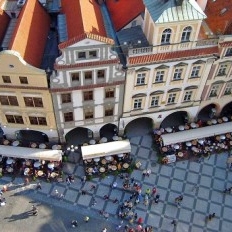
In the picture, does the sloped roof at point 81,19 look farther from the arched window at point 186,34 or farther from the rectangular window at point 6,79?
the arched window at point 186,34

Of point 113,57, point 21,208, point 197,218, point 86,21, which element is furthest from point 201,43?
point 21,208

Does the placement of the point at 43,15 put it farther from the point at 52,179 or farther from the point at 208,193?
the point at 208,193

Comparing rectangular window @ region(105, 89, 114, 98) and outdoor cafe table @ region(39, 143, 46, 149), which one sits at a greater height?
rectangular window @ region(105, 89, 114, 98)

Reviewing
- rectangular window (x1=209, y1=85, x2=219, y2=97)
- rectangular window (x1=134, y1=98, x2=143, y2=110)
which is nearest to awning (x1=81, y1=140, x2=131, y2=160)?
rectangular window (x1=134, y1=98, x2=143, y2=110)

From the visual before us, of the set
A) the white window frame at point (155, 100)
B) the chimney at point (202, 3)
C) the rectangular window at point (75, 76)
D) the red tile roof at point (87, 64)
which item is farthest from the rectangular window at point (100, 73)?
the chimney at point (202, 3)

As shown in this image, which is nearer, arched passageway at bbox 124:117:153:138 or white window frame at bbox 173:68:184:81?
white window frame at bbox 173:68:184:81

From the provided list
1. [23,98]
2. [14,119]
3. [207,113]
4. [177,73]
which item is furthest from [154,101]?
[14,119]

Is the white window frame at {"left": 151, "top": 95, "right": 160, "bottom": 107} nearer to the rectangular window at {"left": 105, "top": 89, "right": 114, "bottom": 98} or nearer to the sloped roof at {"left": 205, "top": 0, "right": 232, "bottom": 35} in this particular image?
the rectangular window at {"left": 105, "top": 89, "right": 114, "bottom": 98}
